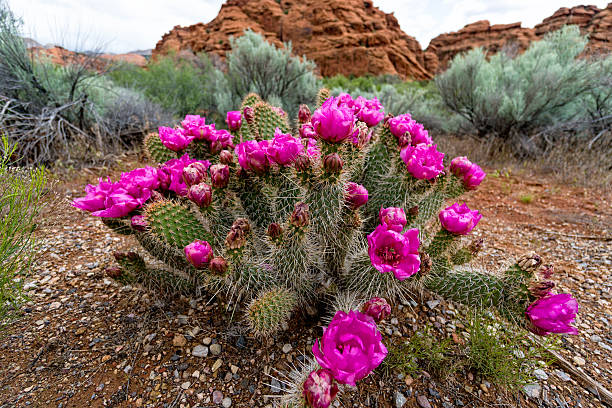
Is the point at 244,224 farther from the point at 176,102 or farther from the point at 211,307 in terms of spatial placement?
the point at 176,102

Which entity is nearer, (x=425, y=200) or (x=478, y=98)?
(x=425, y=200)

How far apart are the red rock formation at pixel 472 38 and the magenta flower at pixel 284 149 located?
31.0m

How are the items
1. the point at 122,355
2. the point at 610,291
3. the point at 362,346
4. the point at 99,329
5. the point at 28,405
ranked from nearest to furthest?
the point at 362,346
the point at 28,405
the point at 122,355
the point at 99,329
the point at 610,291

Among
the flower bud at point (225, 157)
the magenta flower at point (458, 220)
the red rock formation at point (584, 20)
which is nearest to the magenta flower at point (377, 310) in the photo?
the magenta flower at point (458, 220)

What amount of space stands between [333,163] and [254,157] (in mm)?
370

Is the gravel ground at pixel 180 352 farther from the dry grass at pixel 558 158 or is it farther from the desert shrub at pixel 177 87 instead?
the desert shrub at pixel 177 87

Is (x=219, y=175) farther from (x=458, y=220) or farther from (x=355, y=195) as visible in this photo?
(x=458, y=220)

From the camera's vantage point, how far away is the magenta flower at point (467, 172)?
1.71 m

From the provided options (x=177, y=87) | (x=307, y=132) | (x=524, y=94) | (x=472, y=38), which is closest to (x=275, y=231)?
(x=307, y=132)

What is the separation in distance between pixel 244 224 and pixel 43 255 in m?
1.89

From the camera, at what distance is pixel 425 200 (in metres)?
1.83

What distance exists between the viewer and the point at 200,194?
4.51 ft

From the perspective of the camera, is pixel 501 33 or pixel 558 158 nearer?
pixel 558 158

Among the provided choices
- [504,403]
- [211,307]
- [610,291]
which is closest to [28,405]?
[211,307]
